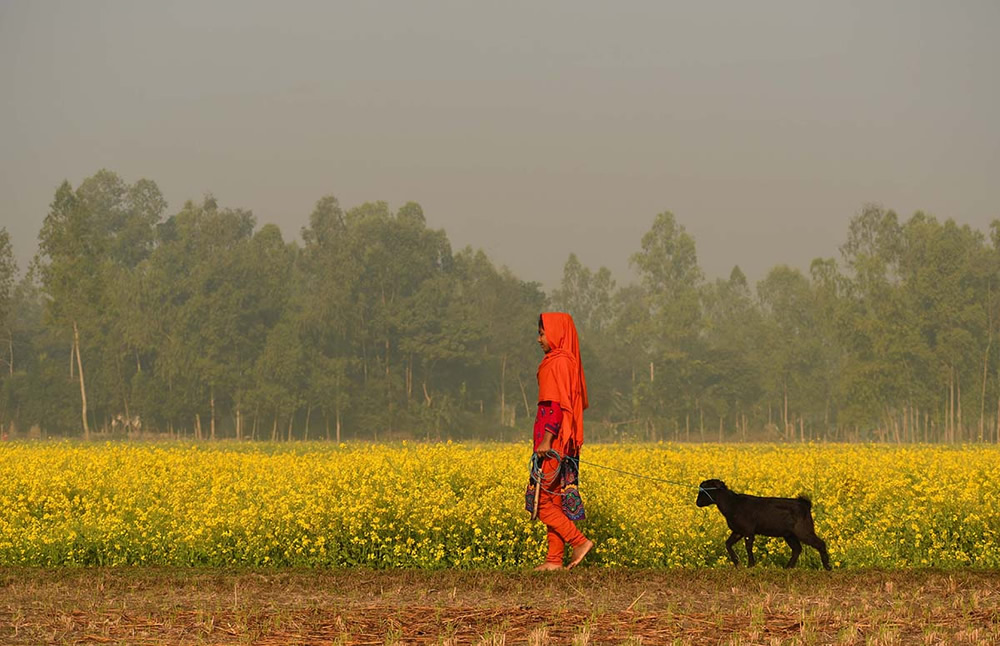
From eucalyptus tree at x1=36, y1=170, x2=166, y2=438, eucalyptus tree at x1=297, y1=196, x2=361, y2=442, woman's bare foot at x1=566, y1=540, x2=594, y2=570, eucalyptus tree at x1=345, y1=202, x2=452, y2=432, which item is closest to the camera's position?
woman's bare foot at x1=566, y1=540, x2=594, y2=570

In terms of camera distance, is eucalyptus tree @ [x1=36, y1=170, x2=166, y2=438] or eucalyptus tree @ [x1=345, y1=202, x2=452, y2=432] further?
eucalyptus tree @ [x1=345, y1=202, x2=452, y2=432]

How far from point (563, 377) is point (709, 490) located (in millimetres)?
1818

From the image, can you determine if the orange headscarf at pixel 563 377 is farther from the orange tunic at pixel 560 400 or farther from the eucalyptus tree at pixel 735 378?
the eucalyptus tree at pixel 735 378

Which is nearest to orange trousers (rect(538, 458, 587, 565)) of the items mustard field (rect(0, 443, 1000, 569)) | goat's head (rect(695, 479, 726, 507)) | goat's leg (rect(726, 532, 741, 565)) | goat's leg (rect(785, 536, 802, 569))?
mustard field (rect(0, 443, 1000, 569))

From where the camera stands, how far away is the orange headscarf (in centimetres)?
1053

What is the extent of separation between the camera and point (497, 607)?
28.5 feet

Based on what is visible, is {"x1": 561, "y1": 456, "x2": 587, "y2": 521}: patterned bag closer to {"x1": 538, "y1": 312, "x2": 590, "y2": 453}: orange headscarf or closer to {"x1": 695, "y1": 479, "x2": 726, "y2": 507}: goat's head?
{"x1": 538, "y1": 312, "x2": 590, "y2": 453}: orange headscarf

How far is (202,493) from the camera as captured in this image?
534 inches

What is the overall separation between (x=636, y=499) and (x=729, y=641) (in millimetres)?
5966

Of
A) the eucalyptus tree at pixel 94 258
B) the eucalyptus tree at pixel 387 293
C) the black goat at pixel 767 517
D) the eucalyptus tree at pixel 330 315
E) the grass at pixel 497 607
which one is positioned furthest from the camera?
the eucalyptus tree at pixel 387 293

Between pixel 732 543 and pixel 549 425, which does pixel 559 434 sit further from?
pixel 732 543

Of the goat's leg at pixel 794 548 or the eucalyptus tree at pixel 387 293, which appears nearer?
the goat's leg at pixel 794 548

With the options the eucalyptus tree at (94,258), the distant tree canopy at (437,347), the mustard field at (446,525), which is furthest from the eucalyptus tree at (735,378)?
the mustard field at (446,525)

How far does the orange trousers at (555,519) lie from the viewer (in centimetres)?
1059
